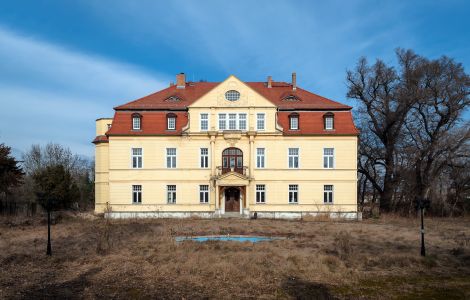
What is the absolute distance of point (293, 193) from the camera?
32.8 m

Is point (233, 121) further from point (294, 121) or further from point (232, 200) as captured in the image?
point (232, 200)

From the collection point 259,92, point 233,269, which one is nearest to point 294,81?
point 259,92

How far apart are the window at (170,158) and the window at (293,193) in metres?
10.2

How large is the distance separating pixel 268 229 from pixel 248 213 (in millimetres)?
8174

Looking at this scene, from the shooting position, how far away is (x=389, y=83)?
37.1 metres

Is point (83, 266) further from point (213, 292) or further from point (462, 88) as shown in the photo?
point (462, 88)

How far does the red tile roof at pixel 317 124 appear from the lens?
32719 millimetres

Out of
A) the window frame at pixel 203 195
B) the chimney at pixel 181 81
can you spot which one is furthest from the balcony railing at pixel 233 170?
the chimney at pixel 181 81

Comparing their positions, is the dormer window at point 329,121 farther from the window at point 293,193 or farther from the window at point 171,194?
the window at point 171,194

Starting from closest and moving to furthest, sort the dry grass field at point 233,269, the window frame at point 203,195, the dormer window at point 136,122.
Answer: the dry grass field at point 233,269 < the window frame at point 203,195 < the dormer window at point 136,122

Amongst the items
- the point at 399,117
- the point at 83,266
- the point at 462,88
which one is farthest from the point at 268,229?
the point at 462,88

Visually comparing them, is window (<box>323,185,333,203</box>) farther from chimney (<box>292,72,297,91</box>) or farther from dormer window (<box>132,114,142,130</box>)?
dormer window (<box>132,114,142,130</box>)

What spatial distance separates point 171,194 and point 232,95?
32.6ft

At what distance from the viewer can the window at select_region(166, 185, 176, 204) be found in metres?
32.8
